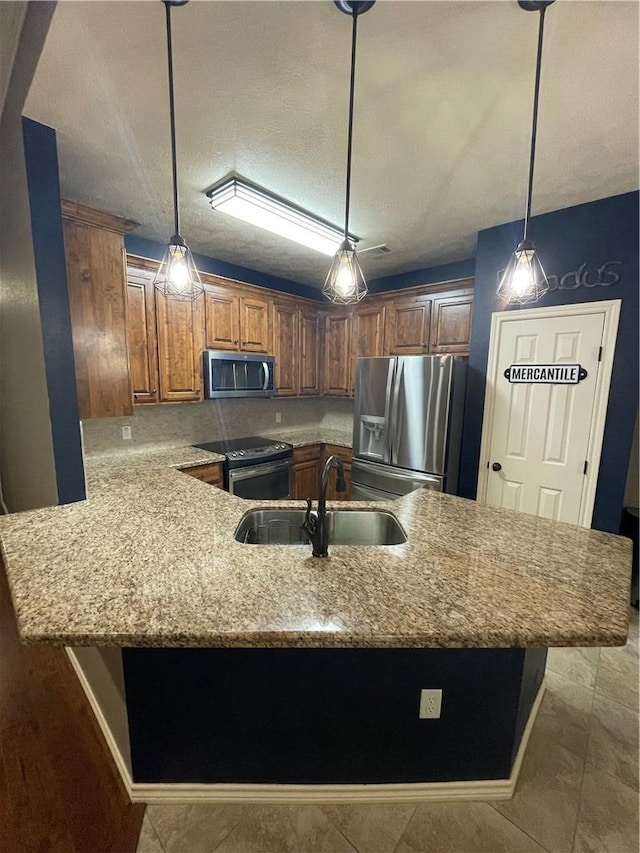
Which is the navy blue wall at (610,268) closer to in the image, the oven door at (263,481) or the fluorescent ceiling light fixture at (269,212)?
the fluorescent ceiling light fixture at (269,212)

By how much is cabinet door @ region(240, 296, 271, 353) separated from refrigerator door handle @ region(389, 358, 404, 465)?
146cm

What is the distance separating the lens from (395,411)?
3199 millimetres

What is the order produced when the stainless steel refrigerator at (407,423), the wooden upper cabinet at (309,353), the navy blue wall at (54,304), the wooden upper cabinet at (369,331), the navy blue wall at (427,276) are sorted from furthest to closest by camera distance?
the wooden upper cabinet at (309,353)
the wooden upper cabinet at (369,331)
the navy blue wall at (427,276)
the stainless steel refrigerator at (407,423)
the navy blue wall at (54,304)

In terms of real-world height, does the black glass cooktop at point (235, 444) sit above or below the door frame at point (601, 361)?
below

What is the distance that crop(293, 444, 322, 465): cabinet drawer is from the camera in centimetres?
386

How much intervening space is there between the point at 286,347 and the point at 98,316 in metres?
2.05

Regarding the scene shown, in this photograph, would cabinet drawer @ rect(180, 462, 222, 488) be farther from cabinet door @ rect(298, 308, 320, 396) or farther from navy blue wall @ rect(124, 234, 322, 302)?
navy blue wall @ rect(124, 234, 322, 302)

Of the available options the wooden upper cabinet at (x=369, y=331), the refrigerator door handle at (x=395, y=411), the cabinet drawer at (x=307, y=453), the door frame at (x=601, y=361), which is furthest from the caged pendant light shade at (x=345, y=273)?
the cabinet drawer at (x=307, y=453)

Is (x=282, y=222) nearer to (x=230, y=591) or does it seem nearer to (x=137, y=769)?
(x=230, y=591)

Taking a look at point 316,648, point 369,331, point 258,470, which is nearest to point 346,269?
point 316,648

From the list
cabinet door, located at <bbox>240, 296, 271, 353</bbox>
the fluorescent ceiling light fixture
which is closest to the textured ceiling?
the fluorescent ceiling light fixture

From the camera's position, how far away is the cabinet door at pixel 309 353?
4109 millimetres

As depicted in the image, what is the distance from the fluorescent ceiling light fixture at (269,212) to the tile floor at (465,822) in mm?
2961

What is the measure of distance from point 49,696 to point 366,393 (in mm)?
3032
